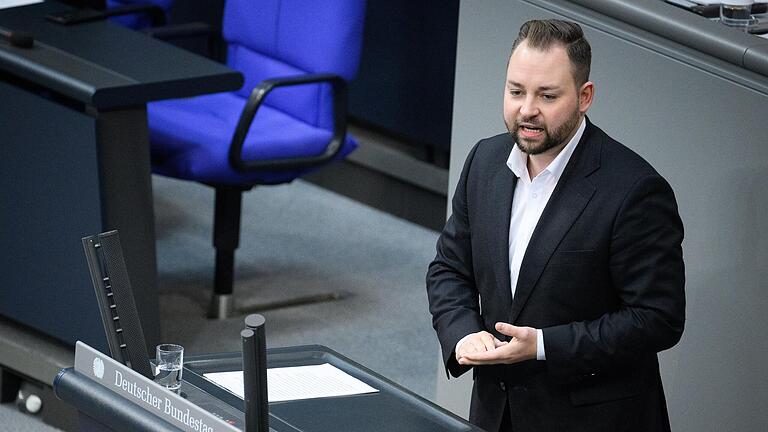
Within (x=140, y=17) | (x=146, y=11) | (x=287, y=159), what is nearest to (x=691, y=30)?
(x=287, y=159)

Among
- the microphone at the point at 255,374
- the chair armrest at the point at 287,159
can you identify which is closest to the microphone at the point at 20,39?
the chair armrest at the point at 287,159

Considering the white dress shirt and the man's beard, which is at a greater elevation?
the man's beard

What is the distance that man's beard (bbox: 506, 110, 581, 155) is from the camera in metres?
2.39

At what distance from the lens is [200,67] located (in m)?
4.19

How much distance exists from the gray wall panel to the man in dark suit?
40cm

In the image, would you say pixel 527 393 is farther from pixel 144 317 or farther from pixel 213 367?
pixel 144 317

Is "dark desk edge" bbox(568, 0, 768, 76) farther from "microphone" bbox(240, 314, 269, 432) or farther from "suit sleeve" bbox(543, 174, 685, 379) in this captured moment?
"microphone" bbox(240, 314, 269, 432)

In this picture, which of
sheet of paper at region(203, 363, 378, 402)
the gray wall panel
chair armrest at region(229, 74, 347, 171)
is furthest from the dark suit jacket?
chair armrest at region(229, 74, 347, 171)

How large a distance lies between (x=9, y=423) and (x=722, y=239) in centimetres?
216

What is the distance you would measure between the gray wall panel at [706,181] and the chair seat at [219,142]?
5.07 ft

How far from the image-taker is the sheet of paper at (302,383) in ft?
7.38

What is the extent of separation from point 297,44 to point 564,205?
2450 mm

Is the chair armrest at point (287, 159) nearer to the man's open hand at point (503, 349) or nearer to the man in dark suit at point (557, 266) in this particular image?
the man in dark suit at point (557, 266)

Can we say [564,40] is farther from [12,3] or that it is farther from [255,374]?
[12,3]
